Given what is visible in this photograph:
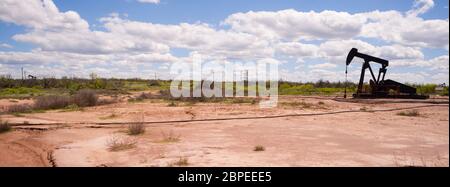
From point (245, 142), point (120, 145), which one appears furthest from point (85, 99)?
point (245, 142)

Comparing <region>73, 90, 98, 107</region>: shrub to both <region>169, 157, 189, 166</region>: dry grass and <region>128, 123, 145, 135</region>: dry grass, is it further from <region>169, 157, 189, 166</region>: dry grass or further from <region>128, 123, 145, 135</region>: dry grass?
<region>169, 157, 189, 166</region>: dry grass

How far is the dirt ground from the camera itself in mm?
8938

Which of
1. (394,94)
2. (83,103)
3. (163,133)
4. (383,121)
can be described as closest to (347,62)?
(394,94)

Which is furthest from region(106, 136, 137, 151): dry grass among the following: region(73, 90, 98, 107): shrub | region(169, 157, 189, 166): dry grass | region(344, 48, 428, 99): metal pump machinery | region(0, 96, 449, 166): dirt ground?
region(344, 48, 428, 99): metal pump machinery

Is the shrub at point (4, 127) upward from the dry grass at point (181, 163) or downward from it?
upward

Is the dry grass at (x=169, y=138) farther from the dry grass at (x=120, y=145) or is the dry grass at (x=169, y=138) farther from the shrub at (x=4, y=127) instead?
the shrub at (x=4, y=127)

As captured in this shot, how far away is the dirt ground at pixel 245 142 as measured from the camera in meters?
8.94

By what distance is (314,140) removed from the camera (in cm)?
1190

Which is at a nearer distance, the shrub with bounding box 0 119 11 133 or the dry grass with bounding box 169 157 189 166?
the dry grass with bounding box 169 157 189 166

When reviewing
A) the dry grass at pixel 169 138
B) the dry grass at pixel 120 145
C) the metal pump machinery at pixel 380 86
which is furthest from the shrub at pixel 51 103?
the metal pump machinery at pixel 380 86

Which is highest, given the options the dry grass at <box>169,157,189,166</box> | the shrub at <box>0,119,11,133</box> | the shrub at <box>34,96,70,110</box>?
the shrub at <box>34,96,70,110</box>

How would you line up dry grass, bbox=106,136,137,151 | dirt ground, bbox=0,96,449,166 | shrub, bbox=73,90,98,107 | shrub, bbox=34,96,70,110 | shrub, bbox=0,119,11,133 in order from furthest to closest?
shrub, bbox=73,90,98,107
shrub, bbox=34,96,70,110
shrub, bbox=0,119,11,133
dry grass, bbox=106,136,137,151
dirt ground, bbox=0,96,449,166
